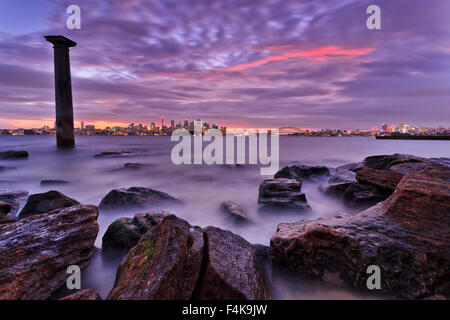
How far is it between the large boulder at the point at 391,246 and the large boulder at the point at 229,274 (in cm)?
64

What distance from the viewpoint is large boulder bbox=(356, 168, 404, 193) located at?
15.0 ft

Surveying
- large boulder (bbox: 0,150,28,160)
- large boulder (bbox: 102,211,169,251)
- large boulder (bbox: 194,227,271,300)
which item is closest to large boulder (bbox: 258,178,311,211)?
large boulder (bbox: 194,227,271,300)

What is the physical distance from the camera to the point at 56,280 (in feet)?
7.85

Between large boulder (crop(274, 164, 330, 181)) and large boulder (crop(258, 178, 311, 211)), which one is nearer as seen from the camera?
large boulder (crop(258, 178, 311, 211))

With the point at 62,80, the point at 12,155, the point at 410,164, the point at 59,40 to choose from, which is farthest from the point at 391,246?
the point at 59,40

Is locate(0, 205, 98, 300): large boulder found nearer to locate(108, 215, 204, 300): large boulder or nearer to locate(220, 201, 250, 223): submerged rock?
locate(108, 215, 204, 300): large boulder

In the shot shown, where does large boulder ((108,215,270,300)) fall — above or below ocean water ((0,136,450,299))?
above

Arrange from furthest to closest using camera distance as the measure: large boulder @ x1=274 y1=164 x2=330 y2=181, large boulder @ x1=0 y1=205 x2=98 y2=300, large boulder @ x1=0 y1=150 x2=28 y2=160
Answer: large boulder @ x1=0 y1=150 x2=28 y2=160 < large boulder @ x1=274 y1=164 x2=330 y2=181 < large boulder @ x1=0 y1=205 x2=98 y2=300

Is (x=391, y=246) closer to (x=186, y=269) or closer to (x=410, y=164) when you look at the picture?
(x=186, y=269)

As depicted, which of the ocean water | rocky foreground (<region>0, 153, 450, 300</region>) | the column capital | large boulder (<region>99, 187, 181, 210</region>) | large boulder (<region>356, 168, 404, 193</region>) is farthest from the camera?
the column capital

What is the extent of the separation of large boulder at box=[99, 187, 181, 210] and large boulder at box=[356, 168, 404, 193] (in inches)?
202
